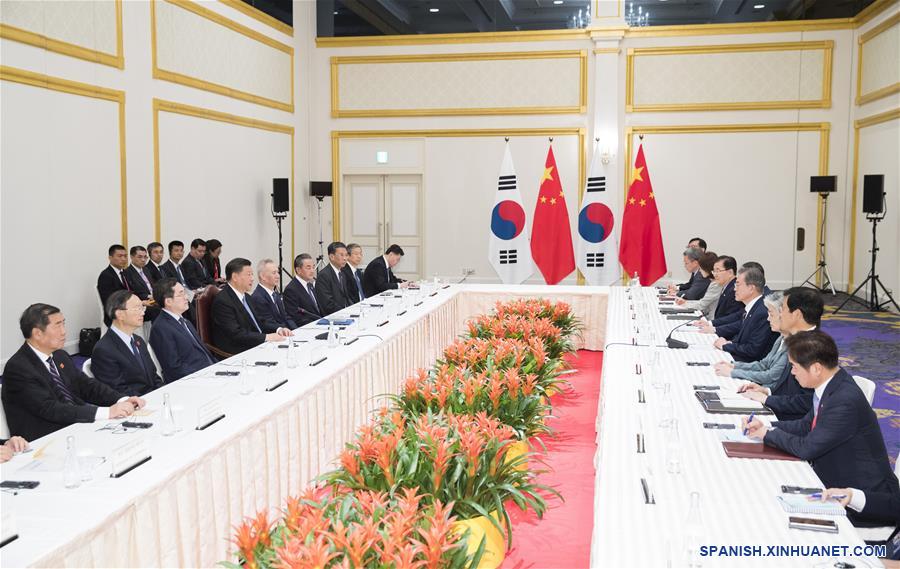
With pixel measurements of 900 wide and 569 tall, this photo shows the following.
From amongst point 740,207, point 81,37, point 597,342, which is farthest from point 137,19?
point 740,207

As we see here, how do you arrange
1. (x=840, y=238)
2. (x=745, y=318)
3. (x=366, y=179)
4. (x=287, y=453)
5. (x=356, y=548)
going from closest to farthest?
(x=356, y=548), (x=287, y=453), (x=745, y=318), (x=840, y=238), (x=366, y=179)

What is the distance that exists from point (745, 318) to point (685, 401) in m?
1.79

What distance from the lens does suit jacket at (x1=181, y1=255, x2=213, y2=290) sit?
28.1 ft

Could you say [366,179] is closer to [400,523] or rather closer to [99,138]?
[99,138]

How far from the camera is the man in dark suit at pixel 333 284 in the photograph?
7113 millimetres

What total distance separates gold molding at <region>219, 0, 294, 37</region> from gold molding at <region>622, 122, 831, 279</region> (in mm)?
5040

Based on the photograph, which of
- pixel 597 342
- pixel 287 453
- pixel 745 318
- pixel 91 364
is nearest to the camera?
pixel 287 453

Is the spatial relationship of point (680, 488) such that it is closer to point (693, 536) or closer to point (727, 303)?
point (693, 536)

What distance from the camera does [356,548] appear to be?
6.75ft

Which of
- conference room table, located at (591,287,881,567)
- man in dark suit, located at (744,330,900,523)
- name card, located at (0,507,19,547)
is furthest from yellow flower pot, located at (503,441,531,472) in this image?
name card, located at (0,507,19,547)

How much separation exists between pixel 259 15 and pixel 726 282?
23.4 ft

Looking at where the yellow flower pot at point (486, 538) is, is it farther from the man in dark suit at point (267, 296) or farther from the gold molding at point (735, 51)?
the gold molding at point (735, 51)

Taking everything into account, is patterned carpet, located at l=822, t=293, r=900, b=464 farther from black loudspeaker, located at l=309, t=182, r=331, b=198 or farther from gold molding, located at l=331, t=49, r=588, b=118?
black loudspeaker, located at l=309, t=182, r=331, b=198

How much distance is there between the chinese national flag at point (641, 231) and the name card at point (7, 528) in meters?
9.28
